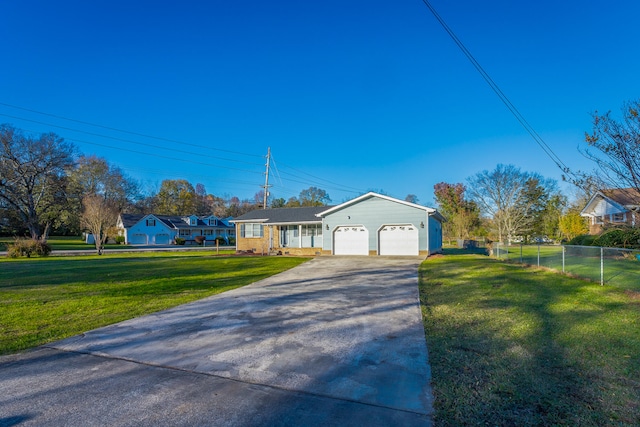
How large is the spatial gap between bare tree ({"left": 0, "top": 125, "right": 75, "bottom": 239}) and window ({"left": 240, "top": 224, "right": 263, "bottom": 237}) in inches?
1016

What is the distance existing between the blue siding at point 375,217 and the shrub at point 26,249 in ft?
66.8

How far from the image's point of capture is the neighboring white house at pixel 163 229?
165ft

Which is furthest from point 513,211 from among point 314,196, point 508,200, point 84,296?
point 84,296

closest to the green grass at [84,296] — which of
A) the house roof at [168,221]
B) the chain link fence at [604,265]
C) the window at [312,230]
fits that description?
the chain link fence at [604,265]

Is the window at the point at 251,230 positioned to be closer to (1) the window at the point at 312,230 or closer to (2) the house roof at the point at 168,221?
(1) the window at the point at 312,230

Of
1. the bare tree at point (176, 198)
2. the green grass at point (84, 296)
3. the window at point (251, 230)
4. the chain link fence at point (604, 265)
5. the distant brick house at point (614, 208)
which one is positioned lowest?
the green grass at point (84, 296)

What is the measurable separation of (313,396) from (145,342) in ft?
10.2

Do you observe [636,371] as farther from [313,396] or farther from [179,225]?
[179,225]

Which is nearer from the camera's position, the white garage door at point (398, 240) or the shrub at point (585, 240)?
the shrub at point (585, 240)

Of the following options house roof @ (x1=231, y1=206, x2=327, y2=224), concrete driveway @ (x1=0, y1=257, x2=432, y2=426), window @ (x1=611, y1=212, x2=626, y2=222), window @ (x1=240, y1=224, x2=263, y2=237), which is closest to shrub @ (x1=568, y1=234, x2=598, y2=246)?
window @ (x1=611, y1=212, x2=626, y2=222)

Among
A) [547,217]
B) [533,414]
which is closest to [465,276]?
[533,414]

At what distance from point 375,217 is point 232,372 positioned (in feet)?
60.6

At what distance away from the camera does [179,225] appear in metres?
50.8

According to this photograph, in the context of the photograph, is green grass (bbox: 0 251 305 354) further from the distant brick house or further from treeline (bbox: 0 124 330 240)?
treeline (bbox: 0 124 330 240)
